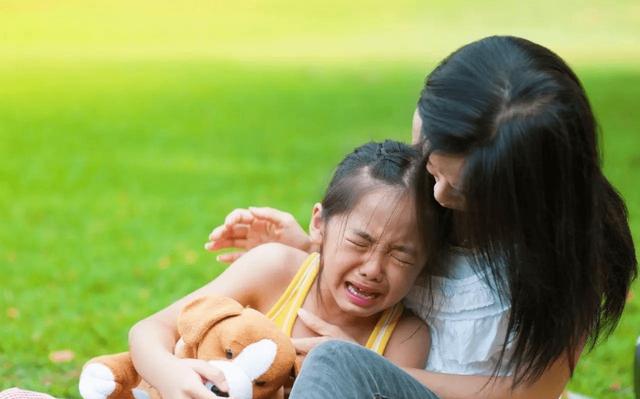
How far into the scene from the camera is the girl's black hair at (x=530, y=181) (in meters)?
2.34

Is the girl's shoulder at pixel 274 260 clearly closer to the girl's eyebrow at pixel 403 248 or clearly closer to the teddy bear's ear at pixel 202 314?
the teddy bear's ear at pixel 202 314

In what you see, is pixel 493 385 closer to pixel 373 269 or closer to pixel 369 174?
pixel 373 269

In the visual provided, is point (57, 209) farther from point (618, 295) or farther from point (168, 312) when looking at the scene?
point (618, 295)

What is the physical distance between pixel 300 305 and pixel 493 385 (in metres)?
0.60

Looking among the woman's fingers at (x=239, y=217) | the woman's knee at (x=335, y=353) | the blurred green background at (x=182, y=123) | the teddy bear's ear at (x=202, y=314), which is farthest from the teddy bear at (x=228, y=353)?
the blurred green background at (x=182, y=123)

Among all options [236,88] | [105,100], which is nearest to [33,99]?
[105,100]

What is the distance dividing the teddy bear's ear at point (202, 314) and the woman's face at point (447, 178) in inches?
23.1

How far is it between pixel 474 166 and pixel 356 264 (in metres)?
0.56

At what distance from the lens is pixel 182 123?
32.7 ft

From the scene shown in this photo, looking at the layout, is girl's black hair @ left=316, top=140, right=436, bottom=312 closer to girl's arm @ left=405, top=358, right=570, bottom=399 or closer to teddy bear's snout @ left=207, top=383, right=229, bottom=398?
girl's arm @ left=405, top=358, right=570, bottom=399

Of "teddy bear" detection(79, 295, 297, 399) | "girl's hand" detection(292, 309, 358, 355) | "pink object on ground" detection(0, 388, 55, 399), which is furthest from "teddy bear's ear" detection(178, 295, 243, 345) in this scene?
"pink object on ground" detection(0, 388, 55, 399)

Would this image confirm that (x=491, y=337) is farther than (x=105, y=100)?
No

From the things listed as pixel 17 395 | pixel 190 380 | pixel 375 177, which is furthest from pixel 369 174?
pixel 17 395

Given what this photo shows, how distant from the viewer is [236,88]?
11797 mm
